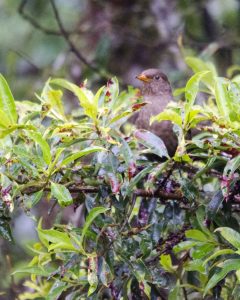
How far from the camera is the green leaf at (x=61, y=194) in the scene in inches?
80.6

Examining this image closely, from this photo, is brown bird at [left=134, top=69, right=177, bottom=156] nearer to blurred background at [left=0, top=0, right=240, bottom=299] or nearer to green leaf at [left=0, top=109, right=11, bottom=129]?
blurred background at [left=0, top=0, right=240, bottom=299]

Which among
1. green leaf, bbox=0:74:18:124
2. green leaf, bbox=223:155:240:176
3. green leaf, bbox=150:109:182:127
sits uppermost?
green leaf, bbox=0:74:18:124

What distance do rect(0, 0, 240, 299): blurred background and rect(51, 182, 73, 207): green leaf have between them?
2489 millimetres

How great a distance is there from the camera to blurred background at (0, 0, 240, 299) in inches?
193

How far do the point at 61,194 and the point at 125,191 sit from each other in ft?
0.78

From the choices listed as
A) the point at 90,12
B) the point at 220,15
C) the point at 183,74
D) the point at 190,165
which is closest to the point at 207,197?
the point at 190,165

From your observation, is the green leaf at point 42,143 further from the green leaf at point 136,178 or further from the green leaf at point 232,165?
the green leaf at point 232,165

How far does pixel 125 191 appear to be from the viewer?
221 cm

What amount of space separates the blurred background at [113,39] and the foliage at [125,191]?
221 cm

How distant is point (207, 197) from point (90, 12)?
3.73 metres

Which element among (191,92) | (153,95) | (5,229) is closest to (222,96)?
(191,92)

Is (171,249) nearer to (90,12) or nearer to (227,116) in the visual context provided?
(227,116)

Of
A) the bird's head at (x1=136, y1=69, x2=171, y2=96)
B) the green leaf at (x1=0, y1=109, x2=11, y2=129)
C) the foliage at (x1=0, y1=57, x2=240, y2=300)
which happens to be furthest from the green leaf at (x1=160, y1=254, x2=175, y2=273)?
the bird's head at (x1=136, y1=69, x2=171, y2=96)

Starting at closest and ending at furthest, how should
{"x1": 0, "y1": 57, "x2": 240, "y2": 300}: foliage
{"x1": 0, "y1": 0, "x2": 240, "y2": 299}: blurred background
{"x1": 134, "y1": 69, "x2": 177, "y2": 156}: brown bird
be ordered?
{"x1": 0, "y1": 57, "x2": 240, "y2": 300}: foliage < {"x1": 134, "y1": 69, "x2": 177, "y2": 156}: brown bird < {"x1": 0, "y1": 0, "x2": 240, "y2": 299}: blurred background
